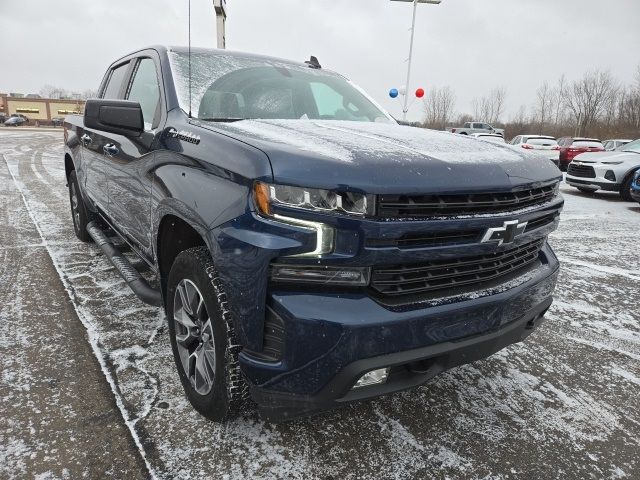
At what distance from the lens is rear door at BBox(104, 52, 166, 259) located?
2.47m

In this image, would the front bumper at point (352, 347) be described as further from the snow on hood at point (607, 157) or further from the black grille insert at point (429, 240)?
the snow on hood at point (607, 157)

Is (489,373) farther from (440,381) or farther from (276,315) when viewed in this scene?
(276,315)

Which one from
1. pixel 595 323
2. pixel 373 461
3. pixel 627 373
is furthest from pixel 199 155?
pixel 595 323

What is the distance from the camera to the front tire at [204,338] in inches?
68.8

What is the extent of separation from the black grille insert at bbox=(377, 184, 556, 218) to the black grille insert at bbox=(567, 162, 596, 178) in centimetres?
1005

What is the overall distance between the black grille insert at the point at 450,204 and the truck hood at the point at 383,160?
1.3 inches

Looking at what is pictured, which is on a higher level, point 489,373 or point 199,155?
point 199,155

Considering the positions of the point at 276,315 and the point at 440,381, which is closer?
the point at 276,315

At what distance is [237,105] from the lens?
8.46 feet

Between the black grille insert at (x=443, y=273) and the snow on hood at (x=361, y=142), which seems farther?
the snow on hood at (x=361, y=142)

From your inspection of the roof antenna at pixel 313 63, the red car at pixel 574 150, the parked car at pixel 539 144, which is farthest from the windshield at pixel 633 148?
the roof antenna at pixel 313 63

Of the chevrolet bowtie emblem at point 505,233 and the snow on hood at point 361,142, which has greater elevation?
the snow on hood at point 361,142

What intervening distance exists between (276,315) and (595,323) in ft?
9.25

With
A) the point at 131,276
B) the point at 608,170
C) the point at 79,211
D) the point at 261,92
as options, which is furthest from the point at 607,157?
the point at 131,276
